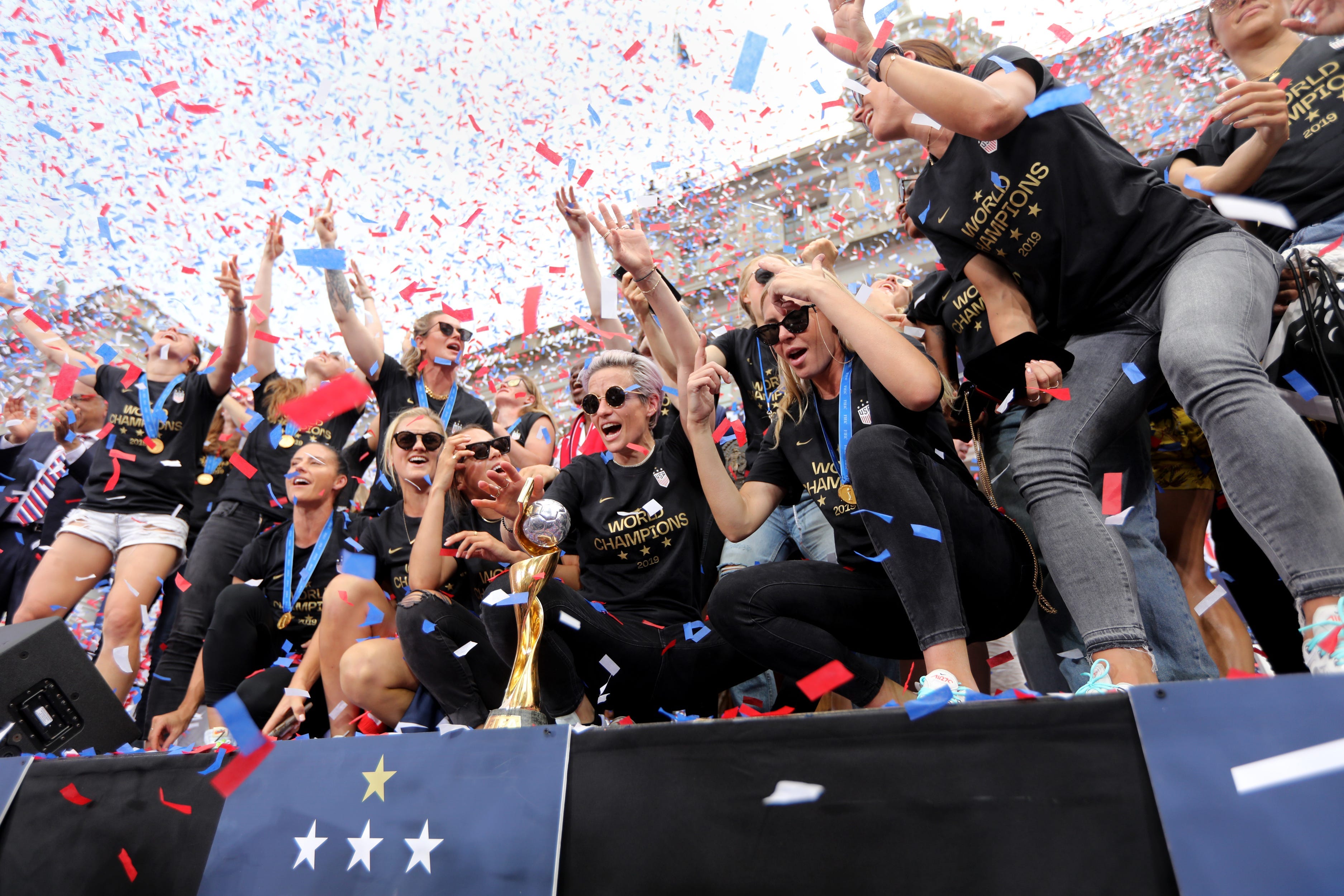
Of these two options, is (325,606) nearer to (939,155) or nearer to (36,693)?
(36,693)

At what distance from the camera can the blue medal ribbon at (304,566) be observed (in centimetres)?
376

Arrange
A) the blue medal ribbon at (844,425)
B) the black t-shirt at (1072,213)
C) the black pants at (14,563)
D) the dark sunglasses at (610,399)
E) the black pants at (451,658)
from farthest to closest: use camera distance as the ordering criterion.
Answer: the black pants at (14,563) < the dark sunglasses at (610,399) < the black pants at (451,658) < the blue medal ribbon at (844,425) < the black t-shirt at (1072,213)

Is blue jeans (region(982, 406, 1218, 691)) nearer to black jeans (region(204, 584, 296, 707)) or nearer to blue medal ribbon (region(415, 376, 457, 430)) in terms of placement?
blue medal ribbon (region(415, 376, 457, 430))

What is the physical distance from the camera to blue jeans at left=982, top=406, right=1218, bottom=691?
2.03 m

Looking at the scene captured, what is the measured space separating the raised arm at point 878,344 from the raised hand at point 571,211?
166cm

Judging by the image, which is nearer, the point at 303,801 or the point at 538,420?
the point at 303,801

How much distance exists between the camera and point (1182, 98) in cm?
911

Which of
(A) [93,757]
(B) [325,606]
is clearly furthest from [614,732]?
(B) [325,606]

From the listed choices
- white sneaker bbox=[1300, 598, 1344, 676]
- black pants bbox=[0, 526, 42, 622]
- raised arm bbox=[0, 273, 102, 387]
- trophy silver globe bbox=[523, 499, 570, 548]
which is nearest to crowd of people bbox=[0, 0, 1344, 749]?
white sneaker bbox=[1300, 598, 1344, 676]

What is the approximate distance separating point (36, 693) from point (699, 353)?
2298mm

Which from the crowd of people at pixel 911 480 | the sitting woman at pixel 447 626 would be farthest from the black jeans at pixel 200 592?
the sitting woman at pixel 447 626

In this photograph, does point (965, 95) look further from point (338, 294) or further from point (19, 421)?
point (19, 421)

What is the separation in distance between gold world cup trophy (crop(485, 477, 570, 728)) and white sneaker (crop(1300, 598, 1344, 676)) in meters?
1.57

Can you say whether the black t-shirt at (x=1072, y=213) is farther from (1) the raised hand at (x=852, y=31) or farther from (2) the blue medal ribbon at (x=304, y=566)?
(2) the blue medal ribbon at (x=304, y=566)
